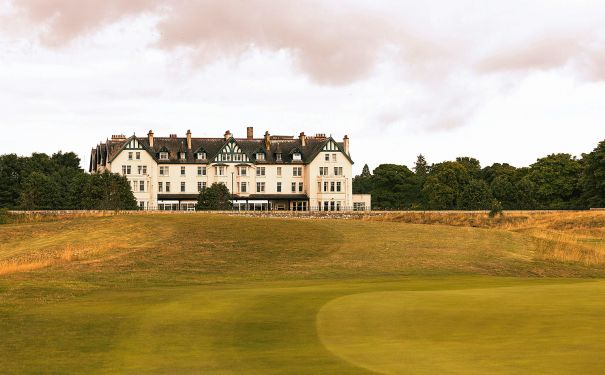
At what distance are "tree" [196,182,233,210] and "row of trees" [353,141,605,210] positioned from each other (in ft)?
123

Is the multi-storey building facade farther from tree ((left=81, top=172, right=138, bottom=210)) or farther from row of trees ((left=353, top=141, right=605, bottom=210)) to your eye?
tree ((left=81, top=172, right=138, bottom=210))

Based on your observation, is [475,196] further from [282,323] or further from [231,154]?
[282,323]

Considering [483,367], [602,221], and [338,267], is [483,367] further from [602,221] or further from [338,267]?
[602,221]

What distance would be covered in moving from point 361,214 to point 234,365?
85316 millimetres

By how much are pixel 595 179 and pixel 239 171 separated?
199 ft

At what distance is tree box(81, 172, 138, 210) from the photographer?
10275 cm

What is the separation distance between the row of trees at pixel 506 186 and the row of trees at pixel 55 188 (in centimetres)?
5448

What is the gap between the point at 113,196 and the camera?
10312cm

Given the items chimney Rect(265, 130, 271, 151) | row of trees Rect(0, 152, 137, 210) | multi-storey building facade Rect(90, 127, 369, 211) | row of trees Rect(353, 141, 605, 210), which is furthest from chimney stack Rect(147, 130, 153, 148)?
row of trees Rect(353, 141, 605, 210)

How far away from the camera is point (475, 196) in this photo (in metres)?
134

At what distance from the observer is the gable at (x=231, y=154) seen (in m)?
Result: 134

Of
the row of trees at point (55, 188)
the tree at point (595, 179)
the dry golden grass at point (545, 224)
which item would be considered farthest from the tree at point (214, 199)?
the tree at point (595, 179)

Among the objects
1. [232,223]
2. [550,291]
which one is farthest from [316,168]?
[550,291]

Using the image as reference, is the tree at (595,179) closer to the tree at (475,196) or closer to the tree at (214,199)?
the tree at (475,196)
